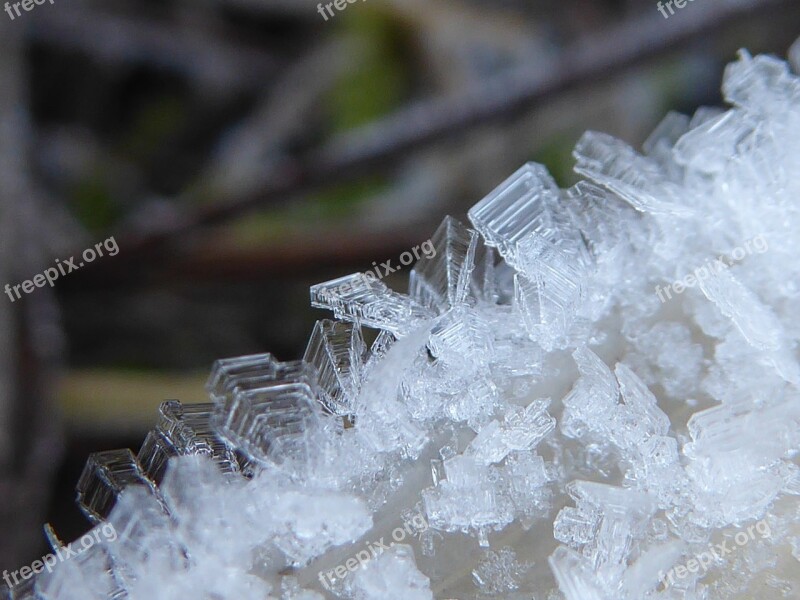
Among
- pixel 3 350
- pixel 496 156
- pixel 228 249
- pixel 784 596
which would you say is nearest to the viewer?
pixel 784 596

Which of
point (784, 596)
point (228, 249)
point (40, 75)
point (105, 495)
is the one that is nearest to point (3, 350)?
point (228, 249)

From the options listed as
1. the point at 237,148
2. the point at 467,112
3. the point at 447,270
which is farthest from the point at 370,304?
the point at 237,148

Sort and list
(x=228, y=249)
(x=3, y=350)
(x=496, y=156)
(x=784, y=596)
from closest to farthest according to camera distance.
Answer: (x=784, y=596) < (x=3, y=350) < (x=228, y=249) < (x=496, y=156)

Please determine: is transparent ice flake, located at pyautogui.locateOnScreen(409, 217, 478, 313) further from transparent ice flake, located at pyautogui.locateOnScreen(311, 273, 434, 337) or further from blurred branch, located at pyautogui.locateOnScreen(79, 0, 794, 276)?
blurred branch, located at pyautogui.locateOnScreen(79, 0, 794, 276)

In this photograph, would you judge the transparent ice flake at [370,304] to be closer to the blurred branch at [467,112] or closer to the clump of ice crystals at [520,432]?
the clump of ice crystals at [520,432]

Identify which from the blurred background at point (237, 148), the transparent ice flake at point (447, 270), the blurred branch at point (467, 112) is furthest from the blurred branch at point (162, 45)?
the transparent ice flake at point (447, 270)

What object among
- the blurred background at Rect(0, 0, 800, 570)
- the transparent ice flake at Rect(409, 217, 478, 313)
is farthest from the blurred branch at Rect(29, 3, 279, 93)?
the transparent ice flake at Rect(409, 217, 478, 313)

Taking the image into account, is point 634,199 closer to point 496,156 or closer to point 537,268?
point 537,268

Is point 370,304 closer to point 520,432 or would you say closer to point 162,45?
point 520,432
